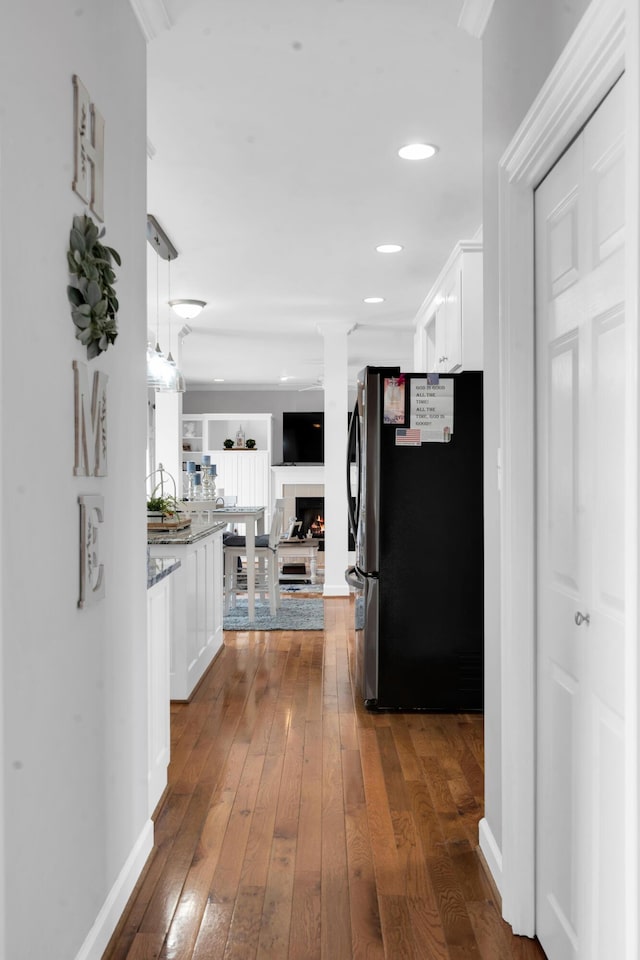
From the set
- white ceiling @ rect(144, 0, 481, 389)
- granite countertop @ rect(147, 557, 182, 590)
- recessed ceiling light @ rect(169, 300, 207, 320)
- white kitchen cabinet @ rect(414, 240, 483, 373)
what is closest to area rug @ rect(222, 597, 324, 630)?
white kitchen cabinet @ rect(414, 240, 483, 373)

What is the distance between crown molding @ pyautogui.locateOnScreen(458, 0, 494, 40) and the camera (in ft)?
7.64

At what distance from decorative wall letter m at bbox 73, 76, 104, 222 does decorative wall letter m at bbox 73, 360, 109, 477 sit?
41 centimetres

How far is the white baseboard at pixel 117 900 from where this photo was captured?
1.81 m

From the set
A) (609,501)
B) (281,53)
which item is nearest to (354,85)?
(281,53)

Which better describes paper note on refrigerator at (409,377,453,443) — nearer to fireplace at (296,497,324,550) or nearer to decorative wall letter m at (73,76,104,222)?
decorative wall letter m at (73,76,104,222)

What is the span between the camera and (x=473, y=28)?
2.46 meters

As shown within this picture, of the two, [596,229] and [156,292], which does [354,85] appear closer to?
[596,229]

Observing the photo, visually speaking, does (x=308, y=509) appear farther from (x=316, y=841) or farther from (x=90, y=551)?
(x=90, y=551)

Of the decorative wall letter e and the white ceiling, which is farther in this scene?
the white ceiling

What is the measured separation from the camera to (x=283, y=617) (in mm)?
6473

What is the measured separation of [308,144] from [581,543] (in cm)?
241

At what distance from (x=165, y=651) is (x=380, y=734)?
1.24 m

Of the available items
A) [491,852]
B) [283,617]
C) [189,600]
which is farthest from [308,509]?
[491,852]

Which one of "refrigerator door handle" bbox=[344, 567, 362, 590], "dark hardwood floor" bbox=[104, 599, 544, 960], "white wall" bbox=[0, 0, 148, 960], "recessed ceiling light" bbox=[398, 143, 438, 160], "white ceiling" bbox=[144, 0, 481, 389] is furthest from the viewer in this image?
"refrigerator door handle" bbox=[344, 567, 362, 590]
